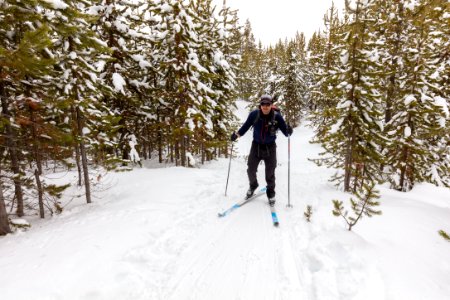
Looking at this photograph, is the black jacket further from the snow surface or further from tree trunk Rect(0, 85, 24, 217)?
tree trunk Rect(0, 85, 24, 217)

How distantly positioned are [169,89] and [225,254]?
13.7 m

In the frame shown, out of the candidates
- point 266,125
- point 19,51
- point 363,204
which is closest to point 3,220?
point 19,51

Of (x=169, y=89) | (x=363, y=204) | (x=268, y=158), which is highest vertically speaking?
(x=169, y=89)

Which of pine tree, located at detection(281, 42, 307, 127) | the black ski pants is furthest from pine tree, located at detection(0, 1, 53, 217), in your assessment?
pine tree, located at detection(281, 42, 307, 127)

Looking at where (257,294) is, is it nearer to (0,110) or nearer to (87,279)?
(87,279)

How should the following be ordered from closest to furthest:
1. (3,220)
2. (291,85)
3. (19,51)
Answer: (19,51), (3,220), (291,85)

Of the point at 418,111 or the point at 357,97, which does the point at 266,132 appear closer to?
the point at 357,97

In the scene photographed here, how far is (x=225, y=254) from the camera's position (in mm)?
4922

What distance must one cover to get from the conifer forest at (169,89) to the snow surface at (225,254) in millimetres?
918

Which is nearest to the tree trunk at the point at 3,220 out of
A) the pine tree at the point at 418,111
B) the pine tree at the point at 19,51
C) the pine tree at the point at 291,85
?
the pine tree at the point at 19,51

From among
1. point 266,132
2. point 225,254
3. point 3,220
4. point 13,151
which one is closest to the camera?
point 225,254

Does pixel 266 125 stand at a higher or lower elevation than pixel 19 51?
lower

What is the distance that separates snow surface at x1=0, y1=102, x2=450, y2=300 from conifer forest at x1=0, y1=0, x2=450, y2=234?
3.01 ft

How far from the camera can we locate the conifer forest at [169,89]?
688cm
